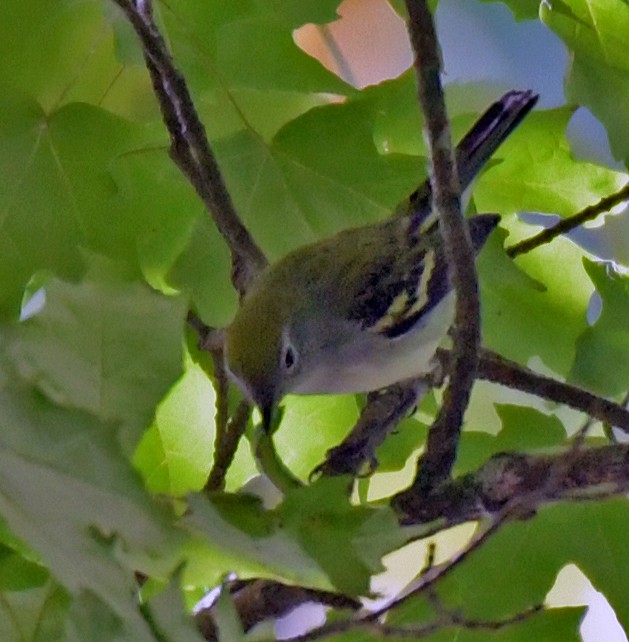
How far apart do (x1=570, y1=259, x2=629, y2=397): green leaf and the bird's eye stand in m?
0.27

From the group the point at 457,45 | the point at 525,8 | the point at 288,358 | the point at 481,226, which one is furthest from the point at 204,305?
the point at 457,45

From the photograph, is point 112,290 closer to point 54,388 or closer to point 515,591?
point 54,388

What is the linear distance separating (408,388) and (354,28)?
1.07 meters

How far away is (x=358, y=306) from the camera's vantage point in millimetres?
1053

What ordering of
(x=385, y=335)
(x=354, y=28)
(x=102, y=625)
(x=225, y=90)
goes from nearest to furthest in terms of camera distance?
(x=102, y=625)
(x=225, y=90)
(x=385, y=335)
(x=354, y=28)

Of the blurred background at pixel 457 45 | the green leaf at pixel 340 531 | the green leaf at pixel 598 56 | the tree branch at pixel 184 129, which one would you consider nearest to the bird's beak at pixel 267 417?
the tree branch at pixel 184 129

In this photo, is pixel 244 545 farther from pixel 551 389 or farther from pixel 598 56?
pixel 598 56

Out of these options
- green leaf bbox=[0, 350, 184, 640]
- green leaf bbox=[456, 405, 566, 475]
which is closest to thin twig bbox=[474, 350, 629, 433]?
green leaf bbox=[456, 405, 566, 475]

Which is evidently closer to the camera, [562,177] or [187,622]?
[187,622]

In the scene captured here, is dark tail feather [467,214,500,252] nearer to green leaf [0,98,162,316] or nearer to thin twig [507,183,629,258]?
thin twig [507,183,629,258]

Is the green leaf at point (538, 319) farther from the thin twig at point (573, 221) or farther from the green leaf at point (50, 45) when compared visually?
the green leaf at point (50, 45)

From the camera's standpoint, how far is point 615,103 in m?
0.71

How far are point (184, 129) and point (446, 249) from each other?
0.23m

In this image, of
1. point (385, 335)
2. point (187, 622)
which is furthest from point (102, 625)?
point (385, 335)
